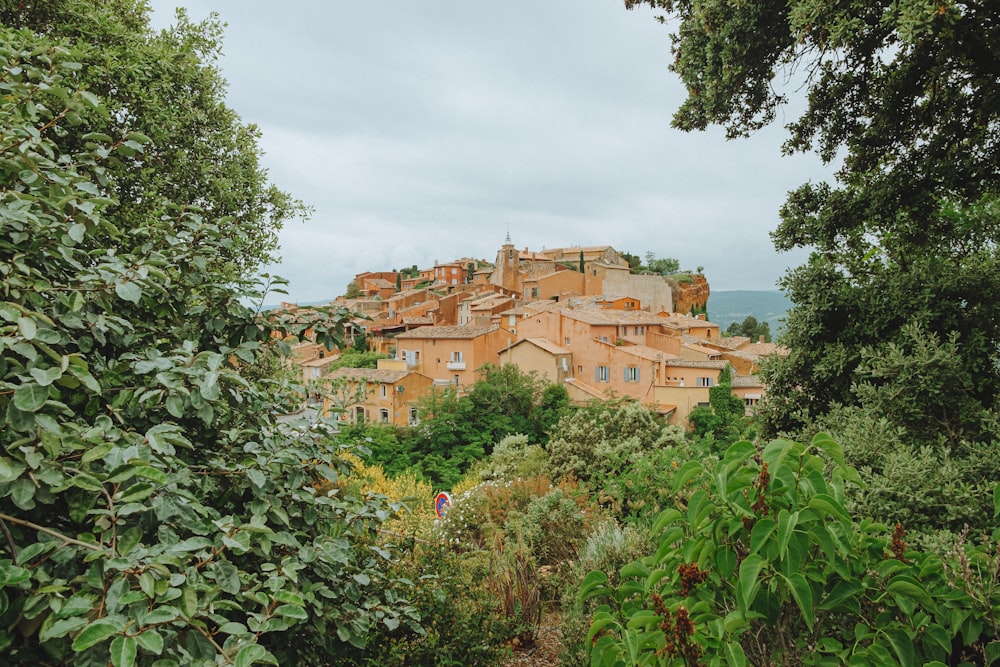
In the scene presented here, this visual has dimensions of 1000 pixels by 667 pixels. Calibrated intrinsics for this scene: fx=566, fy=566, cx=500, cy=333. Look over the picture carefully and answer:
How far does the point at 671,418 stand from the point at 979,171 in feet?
77.1

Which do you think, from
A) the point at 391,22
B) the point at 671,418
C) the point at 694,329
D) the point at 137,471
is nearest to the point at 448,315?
the point at 694,329

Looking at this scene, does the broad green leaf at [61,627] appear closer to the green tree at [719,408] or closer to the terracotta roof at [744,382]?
the green tree at [719,408]

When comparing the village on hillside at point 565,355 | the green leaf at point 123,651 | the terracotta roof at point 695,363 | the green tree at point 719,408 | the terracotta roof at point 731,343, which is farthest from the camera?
the terracotta roof at point 731,343

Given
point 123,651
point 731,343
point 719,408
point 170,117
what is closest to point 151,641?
point 123,651

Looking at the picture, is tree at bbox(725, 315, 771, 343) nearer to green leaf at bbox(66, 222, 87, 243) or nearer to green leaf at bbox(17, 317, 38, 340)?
green leaf at bbox(66, 222, 87, 243)

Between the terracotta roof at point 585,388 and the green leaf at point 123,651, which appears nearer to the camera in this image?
the green leaf at point 123,651

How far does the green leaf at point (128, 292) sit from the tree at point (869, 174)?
4.20 meters

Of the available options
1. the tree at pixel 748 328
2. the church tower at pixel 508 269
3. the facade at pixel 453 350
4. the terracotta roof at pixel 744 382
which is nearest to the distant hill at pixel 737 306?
the tree at pixel 748 328

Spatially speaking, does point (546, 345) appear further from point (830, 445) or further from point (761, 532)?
point (761, 532)

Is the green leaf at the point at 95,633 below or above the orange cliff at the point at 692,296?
below

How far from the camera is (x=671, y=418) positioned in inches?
1064

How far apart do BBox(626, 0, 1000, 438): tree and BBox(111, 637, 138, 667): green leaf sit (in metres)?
4.68

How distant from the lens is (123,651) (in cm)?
126

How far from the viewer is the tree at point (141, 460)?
1.42 m
